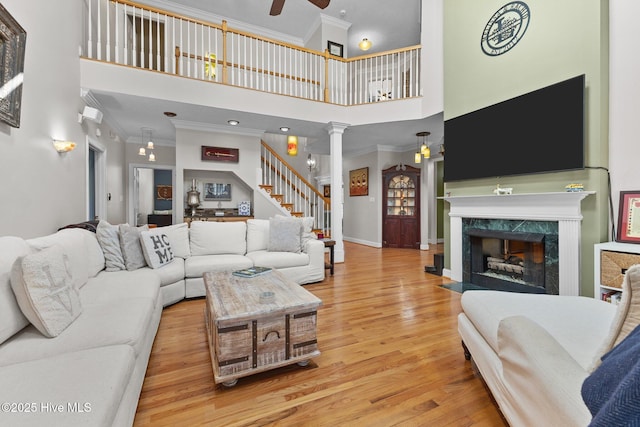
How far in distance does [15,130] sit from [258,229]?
8.34 feet

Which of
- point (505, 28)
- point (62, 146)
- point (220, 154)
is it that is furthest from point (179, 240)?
point (505, 28)

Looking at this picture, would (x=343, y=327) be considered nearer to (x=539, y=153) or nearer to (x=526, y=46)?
(x=539, y=153)

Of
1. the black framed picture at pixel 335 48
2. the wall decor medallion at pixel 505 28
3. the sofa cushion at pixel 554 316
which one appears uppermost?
the black framed picture at pixel 335 48

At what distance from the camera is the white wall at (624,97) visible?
8.34 feet

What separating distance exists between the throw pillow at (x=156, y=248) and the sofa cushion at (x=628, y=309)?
331cm

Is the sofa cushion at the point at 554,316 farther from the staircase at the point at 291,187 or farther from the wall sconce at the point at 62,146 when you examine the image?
the staircase at the point at 291,187

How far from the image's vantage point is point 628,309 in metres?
0.81

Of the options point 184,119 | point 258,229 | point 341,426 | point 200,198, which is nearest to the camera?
point 341,426

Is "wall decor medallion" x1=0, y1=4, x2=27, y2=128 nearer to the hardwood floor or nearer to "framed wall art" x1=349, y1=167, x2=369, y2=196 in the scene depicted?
the hardwood floor

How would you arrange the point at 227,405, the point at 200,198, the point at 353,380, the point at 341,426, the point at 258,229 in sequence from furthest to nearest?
the point at 200,198 < the point at 258,229 < the point at 353,380 < the point at 227,405 < the point at 341,426

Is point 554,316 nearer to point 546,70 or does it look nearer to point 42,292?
point 42,292

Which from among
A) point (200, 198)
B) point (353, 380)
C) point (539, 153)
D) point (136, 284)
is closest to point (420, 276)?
point (539, 153)

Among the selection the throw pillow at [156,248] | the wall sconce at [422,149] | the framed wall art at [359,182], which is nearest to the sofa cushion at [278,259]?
the throw pillow at [156,248]

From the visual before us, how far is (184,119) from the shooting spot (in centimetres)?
528
